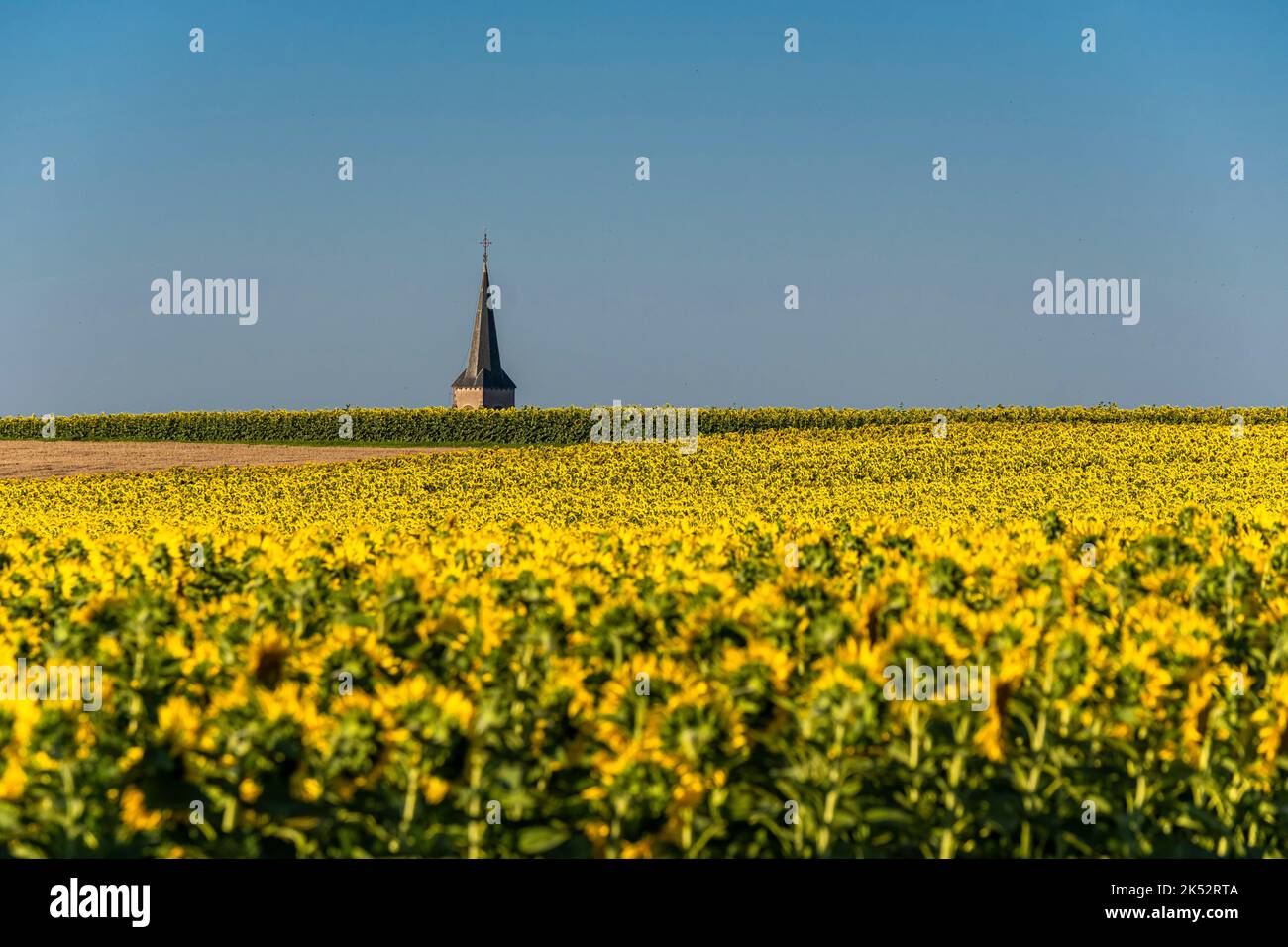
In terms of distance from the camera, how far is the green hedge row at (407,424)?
64.2m

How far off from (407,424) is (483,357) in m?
35.4

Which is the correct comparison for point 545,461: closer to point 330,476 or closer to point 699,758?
point 330,476

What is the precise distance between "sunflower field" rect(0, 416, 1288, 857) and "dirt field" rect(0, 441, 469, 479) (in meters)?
38.3

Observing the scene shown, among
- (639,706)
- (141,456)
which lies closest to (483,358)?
(141,456)

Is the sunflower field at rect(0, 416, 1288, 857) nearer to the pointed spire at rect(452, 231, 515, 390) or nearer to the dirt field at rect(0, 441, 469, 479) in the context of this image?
the dirt field at rect(0, 441, 469, 479)

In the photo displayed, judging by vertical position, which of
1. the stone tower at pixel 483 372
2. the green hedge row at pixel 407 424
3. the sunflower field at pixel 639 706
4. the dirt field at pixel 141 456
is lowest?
the sunflower field at pixel 639 706

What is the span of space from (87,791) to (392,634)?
1.74 metres

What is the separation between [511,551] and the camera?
8102mm

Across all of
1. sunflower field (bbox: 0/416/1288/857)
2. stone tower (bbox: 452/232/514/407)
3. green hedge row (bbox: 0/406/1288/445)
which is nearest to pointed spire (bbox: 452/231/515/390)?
stone tower (bbox: 452/232/514/407)

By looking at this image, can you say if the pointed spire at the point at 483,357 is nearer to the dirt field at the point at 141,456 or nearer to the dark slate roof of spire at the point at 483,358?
the dark slate roof of spire at the point at 483,358

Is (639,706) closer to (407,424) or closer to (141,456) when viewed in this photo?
(141,456)

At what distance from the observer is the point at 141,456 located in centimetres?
5469

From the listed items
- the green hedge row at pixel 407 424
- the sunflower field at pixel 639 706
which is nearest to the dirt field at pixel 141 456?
the green hedge row at pixel 407 424
